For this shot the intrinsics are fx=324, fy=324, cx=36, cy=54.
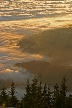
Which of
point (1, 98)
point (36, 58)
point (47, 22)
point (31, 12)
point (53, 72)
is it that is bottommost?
point (1, 98)

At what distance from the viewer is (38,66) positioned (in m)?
40.2

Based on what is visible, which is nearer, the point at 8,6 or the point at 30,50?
the point at 30,50

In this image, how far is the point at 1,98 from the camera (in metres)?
24.4

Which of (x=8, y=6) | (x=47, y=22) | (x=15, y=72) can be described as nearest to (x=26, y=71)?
(x=15, y=72)

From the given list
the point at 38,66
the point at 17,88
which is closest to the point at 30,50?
the point at 38,66

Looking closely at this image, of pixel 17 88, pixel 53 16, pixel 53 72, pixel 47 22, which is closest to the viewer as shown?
pixel 17 88

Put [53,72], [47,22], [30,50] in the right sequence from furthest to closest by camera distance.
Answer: [47,22]
[30,50]
[53,72]

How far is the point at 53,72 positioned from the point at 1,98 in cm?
1457

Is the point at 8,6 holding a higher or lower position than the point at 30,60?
higher

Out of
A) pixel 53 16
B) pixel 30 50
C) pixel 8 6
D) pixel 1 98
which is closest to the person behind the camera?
pixel 1 98

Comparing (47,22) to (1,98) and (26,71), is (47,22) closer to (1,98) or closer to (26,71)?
(26,71)

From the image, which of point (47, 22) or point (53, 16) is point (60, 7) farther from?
point (47, 22)

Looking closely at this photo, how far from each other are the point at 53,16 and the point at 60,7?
17141mm

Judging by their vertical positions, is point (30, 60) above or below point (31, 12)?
below
